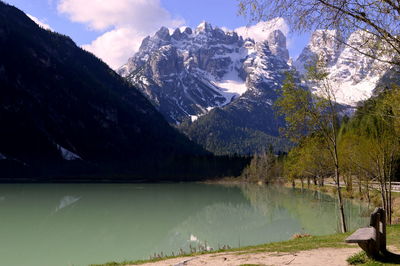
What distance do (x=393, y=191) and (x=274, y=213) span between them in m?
16.8

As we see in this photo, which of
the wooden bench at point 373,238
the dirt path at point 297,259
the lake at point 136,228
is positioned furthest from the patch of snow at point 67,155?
the wooden bench at point 373,238

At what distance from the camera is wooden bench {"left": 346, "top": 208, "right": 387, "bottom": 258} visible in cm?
979

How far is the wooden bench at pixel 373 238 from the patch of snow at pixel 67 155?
635ft

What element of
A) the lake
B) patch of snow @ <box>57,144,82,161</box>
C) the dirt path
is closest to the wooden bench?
the dirt path

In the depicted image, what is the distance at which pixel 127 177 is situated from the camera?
154 meters

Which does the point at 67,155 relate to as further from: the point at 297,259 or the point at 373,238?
the point at 373,238

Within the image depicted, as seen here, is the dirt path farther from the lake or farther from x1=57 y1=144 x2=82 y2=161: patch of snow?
x1=57 y1=144 x2=82 y2=161: patch of snow

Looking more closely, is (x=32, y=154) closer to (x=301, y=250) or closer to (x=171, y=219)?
(x=171, y=219)

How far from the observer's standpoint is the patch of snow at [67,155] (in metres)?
191

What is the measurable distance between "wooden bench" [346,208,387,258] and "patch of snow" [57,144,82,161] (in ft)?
635

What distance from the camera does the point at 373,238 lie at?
9898mm

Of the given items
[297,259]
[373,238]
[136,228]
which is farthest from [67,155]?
[373,238]

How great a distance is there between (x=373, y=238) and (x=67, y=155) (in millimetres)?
198023

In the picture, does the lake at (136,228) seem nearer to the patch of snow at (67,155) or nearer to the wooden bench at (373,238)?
the wooden bench at (373,238)
